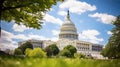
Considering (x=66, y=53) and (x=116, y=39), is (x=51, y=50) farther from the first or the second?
(x=116, y=39)

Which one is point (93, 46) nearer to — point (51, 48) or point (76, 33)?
point (76, 33)

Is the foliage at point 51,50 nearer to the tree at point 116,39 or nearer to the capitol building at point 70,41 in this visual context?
the capitol building at point 70,41

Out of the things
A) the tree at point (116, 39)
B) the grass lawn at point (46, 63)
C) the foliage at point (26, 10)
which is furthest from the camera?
the tree at point (116, 39)

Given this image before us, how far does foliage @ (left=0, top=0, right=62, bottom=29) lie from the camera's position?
13.6 meters

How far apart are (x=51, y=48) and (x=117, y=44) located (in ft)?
209

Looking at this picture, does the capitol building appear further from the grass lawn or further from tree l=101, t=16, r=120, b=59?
Answer: the grass lawn

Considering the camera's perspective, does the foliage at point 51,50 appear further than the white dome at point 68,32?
No

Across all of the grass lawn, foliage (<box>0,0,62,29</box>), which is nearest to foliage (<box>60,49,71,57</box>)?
foliage (<box>0,0,62,29</box>)

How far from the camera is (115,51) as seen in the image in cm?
5553

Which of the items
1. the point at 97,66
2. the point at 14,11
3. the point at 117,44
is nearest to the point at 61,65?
the point at 97,66

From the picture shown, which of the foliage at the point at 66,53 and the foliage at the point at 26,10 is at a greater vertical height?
the foliage at the point at 26,10

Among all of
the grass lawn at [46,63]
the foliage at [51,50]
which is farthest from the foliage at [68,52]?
the grass lawn at [46,63]

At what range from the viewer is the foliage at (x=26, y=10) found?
44.6 ft

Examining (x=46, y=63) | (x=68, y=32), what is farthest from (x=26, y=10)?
(x=68, y=32)
